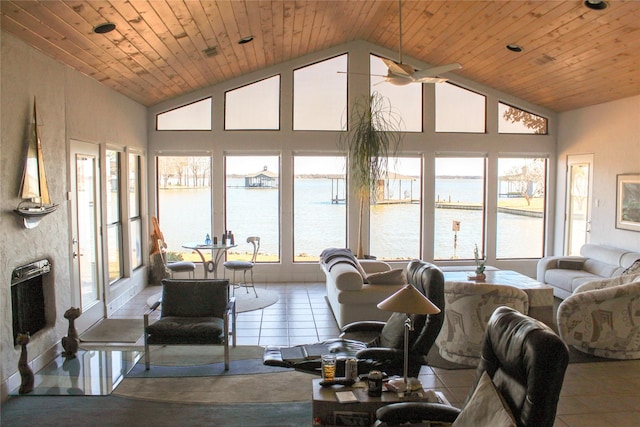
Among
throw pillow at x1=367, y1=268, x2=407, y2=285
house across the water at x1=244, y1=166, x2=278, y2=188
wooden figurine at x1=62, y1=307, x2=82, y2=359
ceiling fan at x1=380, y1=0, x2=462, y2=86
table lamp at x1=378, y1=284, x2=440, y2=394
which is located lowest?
wooden figurine at x1=62, y1=307, x2=82, y2=359

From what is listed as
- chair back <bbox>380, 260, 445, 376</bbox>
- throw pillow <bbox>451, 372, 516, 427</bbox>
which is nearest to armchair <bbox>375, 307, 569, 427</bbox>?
throw pillow <bbox>451, 372, 516, 427</bbox>

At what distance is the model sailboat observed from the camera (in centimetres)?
459

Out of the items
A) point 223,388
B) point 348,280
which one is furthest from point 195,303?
point 348,280

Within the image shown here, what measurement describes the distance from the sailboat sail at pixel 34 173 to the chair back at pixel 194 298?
4.58 feet

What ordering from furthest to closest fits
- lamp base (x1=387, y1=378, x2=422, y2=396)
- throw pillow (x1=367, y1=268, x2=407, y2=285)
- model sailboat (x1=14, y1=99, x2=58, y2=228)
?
1. throw pillow (x1=367, y1=268, x2=407, y2=285)
2. model sailboat (x1=14, y1=99, x2=58, y2=228)
3. lamp base (x1=387, y1=378, x2=422, y2=396)

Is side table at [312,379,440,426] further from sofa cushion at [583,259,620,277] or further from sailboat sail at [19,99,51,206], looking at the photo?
sofa cushion at [583,259,620,277]

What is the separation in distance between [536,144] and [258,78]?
496cm

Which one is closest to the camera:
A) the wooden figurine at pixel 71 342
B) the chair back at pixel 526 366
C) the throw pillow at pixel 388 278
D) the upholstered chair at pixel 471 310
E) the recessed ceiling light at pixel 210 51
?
the chair back at pixel 526 366

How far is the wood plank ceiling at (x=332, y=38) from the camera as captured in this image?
481 cm

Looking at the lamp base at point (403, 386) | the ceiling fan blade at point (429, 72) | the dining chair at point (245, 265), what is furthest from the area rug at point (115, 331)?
the ceiling fan blade at point (429, 72)

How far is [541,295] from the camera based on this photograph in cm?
588

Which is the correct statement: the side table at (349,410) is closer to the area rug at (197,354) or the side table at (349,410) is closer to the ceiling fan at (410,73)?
the area rug at (197,354)

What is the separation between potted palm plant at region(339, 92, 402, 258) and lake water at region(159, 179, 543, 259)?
1.87ft

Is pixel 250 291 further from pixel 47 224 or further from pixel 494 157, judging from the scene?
pixel 494 157
